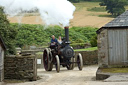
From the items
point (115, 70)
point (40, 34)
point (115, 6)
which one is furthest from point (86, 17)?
point (115, 70)

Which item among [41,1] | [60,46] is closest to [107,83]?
[60,46]

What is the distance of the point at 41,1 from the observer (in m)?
25.8

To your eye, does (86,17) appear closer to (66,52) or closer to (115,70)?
(66,52)

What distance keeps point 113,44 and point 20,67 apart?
4.64m

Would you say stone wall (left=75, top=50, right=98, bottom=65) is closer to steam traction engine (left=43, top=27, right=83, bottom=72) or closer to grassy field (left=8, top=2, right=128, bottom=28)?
steam traction engine (left=43, top=27, right=83, bottom=72)

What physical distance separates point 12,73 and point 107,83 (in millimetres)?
5491

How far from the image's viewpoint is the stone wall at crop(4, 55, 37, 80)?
18.3m

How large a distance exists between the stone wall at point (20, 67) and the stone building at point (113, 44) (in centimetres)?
337

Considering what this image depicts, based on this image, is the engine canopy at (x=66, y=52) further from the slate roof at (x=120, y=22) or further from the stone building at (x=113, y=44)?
the slate roof at (x=120, y=22)

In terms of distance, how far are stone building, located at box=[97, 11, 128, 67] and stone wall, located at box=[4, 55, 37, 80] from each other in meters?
3.37

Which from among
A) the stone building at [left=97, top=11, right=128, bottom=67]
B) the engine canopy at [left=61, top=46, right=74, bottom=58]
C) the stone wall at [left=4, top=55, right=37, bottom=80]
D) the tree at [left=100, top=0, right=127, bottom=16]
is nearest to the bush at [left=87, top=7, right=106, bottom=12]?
the tree at [left=100, top=0, right=127, bottom=16]

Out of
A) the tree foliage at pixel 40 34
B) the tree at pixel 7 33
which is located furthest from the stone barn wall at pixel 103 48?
the tree foliage at pixel 40 34

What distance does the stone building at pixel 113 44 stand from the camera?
1892 centimetres

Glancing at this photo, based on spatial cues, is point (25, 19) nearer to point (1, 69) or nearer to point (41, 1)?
point (41, 1)
